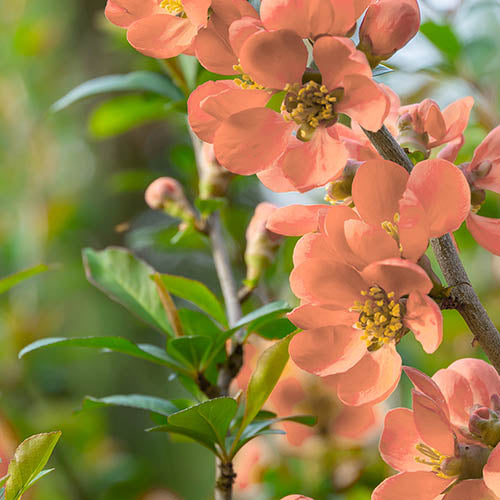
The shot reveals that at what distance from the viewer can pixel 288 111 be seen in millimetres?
430

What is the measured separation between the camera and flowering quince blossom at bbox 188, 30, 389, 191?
1.29 feet

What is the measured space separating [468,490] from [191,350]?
0.85 ft

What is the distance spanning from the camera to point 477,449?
435mm

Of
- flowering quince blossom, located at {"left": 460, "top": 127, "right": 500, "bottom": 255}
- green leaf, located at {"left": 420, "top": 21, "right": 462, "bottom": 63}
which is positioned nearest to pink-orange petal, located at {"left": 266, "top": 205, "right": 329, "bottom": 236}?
flowering quince blossom, located at {"left": 460, "top": 127, "right": 500, "bottom": 255}

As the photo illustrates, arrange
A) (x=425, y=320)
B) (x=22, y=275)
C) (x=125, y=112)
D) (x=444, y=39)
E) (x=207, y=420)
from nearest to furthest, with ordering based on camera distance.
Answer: (x=425, y=320)
(x=207, y=420)
(x=22, y=275)
(x=125, y=112)
(x=444, y=39)

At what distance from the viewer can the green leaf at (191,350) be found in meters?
0.57

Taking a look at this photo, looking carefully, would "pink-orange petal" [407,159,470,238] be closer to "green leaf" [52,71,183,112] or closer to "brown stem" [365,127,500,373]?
"brown stem" [365,127,500,373]

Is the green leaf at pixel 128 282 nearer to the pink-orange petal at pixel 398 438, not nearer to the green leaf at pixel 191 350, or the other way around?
the green leaf at pixel 191 350

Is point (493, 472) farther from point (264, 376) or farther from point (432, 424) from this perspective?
point (264, 376)

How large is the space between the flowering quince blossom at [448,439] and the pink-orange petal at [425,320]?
0.03 metres

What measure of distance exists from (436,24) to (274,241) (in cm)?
64

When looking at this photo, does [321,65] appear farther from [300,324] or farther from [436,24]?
[436,24]

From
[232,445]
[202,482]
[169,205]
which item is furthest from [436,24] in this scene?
[202,482]

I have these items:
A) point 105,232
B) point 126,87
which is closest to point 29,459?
point 126,87
